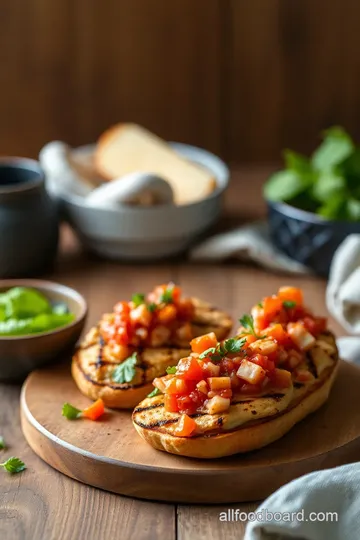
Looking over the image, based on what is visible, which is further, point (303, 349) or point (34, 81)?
point (34, 81)

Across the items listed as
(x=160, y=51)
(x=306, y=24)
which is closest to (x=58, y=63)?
(x=160, y=51)

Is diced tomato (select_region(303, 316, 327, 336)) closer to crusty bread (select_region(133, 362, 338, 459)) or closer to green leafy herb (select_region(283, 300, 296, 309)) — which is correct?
green leafy herb (select_region(283, 300, 296, 309))

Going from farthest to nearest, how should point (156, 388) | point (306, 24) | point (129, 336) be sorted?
point (306, 24) < point (129, 336) < point (156, 388)

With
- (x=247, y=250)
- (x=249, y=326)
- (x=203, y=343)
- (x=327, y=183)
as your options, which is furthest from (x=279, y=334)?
(x=247, y=250)

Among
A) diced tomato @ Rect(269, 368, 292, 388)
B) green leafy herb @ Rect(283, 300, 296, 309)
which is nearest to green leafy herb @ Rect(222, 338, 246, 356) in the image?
diced tomato @ Rect(269, 368, 292, 388)

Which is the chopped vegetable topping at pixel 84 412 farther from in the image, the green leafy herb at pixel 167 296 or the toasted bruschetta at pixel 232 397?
the green leafy herb at pixel 167 296

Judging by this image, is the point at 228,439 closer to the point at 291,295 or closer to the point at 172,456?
the point at 172,456

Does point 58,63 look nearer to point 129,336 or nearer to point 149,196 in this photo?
point 149,196
